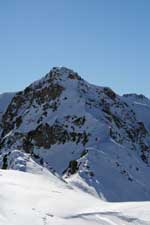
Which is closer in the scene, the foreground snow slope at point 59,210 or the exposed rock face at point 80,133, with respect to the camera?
the foreground snow slope at point 59,210

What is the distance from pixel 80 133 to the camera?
68.2 metres

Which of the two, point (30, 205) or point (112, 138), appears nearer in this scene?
point (30, 205)

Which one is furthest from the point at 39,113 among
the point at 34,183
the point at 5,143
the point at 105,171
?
the point at 34,183

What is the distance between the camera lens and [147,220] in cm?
1226

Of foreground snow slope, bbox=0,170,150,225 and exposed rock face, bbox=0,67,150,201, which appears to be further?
exposed rock face, bbox=0,67,150,201

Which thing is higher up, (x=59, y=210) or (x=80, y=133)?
(x=80, y=133)

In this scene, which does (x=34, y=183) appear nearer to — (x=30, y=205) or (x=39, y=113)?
(x=30, y=205)

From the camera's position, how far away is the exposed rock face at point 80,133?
2126 inches

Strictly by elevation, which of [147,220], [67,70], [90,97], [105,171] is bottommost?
[105,171]

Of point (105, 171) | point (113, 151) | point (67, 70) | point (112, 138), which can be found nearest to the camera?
point (105, 171)

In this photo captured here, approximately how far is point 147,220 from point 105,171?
42292mm

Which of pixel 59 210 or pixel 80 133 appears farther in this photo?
pixel 80 133

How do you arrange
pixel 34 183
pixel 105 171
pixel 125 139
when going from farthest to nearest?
pixel 125 139, pixel 105 171, pixel 34 183

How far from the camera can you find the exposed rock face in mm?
54000
